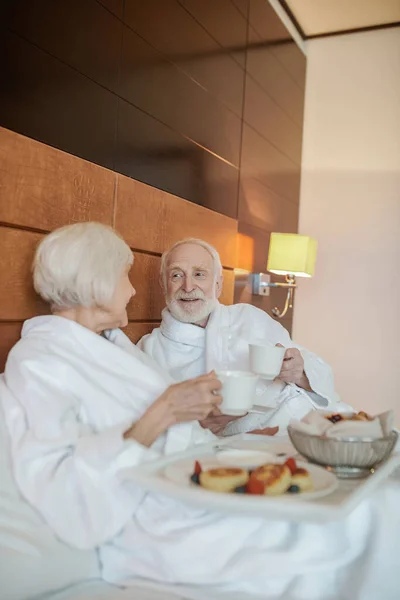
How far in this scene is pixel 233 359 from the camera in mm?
2518

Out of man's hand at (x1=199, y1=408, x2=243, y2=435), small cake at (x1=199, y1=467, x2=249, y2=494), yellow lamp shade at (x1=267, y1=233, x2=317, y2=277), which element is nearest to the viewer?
small cake at (x1=199, y1=467, x2=249, y2=494)

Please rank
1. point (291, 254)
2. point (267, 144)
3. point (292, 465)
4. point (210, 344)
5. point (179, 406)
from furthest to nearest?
point (267, 144) < point (291, 254) < point (210, 344) < point (179, 406) < point (292, 465)

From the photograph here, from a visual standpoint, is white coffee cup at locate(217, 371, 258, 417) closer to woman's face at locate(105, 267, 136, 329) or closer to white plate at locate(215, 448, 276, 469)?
white plate at locate(215, 448, 276, 469)

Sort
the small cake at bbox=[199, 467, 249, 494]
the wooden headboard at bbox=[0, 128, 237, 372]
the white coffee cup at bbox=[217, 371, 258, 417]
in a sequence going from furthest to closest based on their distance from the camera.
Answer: the wooden headboard at bbox=[0, 128, 237, 372] < the white coffee cup at bbox=[217, 371, 258, 417] < the small cake at bbox=[199, 467, 249, 494]

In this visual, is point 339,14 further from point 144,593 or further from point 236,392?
point 144,593

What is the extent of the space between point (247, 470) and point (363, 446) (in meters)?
0.25

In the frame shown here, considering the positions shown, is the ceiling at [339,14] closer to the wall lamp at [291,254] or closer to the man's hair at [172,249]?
the wall lamp at [291,254]

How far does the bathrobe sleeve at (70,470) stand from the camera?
1.38 m

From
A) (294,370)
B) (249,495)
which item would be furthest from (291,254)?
(249,495)

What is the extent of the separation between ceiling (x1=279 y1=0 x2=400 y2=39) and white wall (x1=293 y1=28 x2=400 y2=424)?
0.28ft

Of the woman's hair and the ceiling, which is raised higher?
the ceiling

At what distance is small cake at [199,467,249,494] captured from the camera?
1188mm

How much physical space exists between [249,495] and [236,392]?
345mm

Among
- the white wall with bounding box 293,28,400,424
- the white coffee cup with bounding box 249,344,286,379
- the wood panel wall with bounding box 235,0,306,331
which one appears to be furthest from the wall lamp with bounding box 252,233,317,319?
the white coffee cup with bounding box 249,344,286,379
